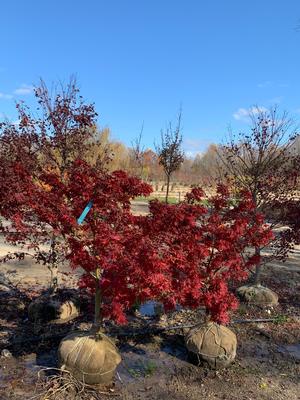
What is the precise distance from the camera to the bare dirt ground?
4.32 meters

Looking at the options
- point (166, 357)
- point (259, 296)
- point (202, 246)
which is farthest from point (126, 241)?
point (259, 296)

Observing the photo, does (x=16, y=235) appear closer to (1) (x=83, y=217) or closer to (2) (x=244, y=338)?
(1) (x=83, y=217)

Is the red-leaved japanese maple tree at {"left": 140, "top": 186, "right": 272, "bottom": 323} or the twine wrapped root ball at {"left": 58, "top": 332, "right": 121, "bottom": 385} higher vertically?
the red-leaved japanese maple tree at {"left": 140, "top": 186, "right": 272, "bottom": 323}

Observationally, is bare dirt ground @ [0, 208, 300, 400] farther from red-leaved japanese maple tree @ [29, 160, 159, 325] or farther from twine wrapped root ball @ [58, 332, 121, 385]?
red-leaved japanese maple tree @ [29, 160, 159, 325]

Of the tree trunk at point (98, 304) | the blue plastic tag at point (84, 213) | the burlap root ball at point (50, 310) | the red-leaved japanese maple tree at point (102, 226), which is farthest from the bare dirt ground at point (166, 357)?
the blue plastic tag at point (84, 213)

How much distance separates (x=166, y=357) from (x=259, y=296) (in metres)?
2.70

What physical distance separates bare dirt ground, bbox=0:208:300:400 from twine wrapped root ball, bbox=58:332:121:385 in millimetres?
177

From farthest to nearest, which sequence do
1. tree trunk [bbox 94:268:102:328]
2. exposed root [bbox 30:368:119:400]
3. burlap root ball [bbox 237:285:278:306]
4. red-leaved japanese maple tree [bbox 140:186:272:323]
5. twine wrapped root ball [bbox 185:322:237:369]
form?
1. burlap root ball [bbox 237:285:278:306]
2. twine wrapped root ball [bbox 185:322:237:369]
3. tree trunk [bbox 94:268:102:328]
4. red-leaved japanese maple tree [bbox 140:186:272:323]
5. exposed root [bbox 30:368:119:400]

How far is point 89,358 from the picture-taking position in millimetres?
4305

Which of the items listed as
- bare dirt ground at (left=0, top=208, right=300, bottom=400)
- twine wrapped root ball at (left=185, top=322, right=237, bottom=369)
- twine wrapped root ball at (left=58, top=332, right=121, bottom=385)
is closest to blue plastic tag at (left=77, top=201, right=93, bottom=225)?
twine wrapped root ball at (left=58, top=332, right=121, bottom=385)

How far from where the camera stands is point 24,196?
441cm

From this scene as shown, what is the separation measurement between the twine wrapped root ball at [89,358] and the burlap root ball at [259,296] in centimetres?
344

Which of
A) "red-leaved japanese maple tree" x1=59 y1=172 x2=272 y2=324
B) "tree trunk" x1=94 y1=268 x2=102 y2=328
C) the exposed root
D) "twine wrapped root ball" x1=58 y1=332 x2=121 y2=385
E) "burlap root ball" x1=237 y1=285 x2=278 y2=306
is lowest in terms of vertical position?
the exposed root

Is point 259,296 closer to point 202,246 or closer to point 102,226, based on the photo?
point 202,246
